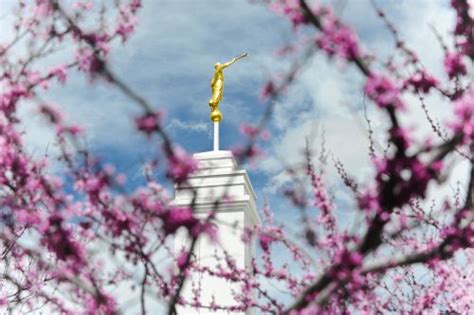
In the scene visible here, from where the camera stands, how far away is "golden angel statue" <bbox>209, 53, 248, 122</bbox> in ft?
46.8

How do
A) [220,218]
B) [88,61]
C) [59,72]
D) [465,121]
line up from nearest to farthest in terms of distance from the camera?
1. [465,121]
2. [88,61]
3. [59,72]
4. [220,218]

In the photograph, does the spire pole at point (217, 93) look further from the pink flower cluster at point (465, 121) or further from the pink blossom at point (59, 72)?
the pink flower cluster at point (465, 121)

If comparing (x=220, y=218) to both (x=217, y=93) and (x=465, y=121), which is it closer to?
(x=217, y=93)

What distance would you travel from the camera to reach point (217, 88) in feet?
47.0

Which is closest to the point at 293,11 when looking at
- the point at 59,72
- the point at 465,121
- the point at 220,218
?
the point at 465,121

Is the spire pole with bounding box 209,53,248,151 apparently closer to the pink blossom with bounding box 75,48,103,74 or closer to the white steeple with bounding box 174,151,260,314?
the white steeple with bounding box 174,151,260,314

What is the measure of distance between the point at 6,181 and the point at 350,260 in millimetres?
3163

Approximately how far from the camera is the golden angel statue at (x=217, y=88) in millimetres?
14266

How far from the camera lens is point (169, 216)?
431 centimetres

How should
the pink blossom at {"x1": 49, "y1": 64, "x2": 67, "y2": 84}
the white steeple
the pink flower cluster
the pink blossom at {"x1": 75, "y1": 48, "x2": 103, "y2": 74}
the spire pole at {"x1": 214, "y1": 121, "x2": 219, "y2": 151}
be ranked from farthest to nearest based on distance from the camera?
the spire pole at {"x1": 214, "y1": 121, "x2": 219, "y2": 151}
the white steeple
the pink blossom at {"x1": 49, "y1": 64, "x2": 67, "y2": 84}
the pink blossom at {"x1": 75, "y1": 48, "x2": 103, "y2": 74}
the pink flower cluster

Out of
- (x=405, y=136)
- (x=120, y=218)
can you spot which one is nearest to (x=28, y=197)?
(x=120, y=218)

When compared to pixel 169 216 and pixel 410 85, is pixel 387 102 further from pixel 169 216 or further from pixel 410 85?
pixel 169 216

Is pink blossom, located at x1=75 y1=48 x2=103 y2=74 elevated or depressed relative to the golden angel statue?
depressed

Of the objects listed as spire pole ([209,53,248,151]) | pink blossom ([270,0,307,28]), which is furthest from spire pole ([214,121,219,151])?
pink blossom ([270,0,307,28])
